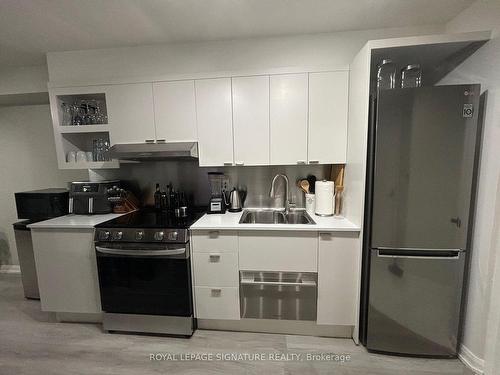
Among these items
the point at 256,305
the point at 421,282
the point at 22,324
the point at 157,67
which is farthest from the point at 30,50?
the point at 421,282

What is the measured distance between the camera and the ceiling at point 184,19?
1503 millimetres

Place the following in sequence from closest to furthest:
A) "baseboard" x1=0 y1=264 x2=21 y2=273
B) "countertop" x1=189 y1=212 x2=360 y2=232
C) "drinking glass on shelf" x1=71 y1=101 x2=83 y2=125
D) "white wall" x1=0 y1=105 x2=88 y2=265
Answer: "countertop" x1=189 y1=212 x2=360 y2=232
"drinking glass on shelf" x1=71 y1=101 x2=83 y2=125
"white wall" x1=0 y1=105 x2=88 y2=265
"baseboard" x1=0 y1=264 x2=21 y2=273

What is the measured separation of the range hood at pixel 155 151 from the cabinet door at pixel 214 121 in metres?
0.12

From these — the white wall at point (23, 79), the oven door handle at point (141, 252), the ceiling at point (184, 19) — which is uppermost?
the ceiling at point (184, 19)

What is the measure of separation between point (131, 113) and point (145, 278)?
4.63ft

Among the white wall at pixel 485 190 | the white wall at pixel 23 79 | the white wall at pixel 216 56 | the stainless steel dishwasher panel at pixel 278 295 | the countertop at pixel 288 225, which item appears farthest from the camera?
the white wall at pixel 23 79

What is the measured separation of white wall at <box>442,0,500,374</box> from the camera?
1298 millimetres

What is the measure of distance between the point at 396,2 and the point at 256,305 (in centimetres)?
243

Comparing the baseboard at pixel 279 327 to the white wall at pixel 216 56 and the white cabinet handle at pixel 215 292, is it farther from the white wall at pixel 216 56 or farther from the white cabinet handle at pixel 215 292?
the white wall at pixel 216 56

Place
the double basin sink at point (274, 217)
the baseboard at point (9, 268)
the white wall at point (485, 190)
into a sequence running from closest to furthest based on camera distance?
the white wall at point (485, 190) < the double basin sink at point (274, 217) < the baseboard at point (9, 268)

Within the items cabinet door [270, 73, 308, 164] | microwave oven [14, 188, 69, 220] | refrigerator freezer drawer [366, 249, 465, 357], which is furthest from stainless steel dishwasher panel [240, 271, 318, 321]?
microwave oven [14, 188, 69, 220]

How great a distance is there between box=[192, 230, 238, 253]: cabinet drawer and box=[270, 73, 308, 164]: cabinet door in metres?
0.74

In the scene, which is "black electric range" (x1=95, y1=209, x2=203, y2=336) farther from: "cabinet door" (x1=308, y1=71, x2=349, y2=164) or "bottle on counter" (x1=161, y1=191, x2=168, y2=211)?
"cabinet door" (x1=308, y1=71, x2=349, y2=164)

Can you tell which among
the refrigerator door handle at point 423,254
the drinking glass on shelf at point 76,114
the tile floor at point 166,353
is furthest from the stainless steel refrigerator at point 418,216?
the drinking glass on shelf at point 76,114
